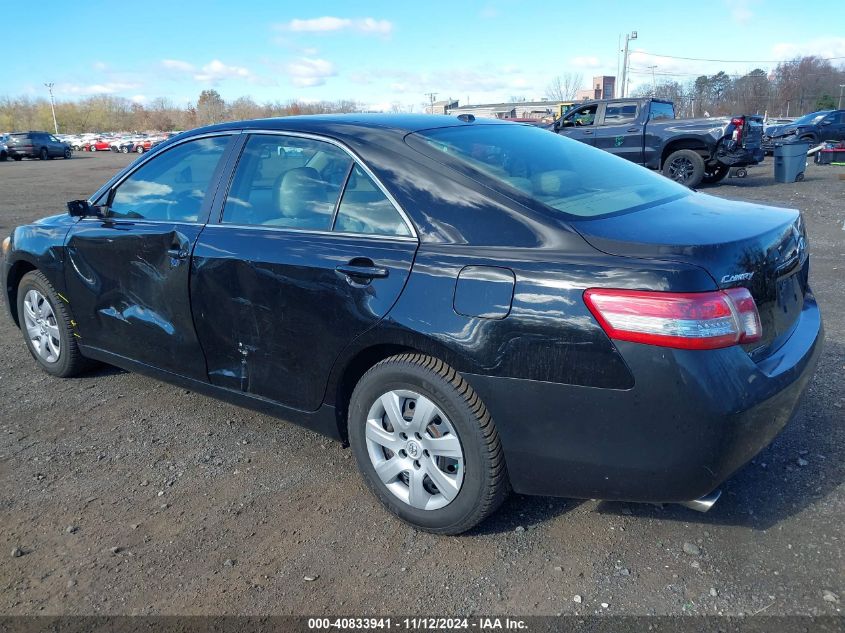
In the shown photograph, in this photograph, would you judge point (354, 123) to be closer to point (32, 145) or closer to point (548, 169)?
point (548, 169)

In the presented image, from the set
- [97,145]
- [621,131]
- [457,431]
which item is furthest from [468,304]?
[97,145]

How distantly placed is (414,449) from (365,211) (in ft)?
3.40

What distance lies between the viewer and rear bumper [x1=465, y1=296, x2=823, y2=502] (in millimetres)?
2227

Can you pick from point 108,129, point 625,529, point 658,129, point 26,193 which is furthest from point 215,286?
point 108,129

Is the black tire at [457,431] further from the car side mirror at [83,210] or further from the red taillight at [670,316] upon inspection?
the car side mirror at [83,210]

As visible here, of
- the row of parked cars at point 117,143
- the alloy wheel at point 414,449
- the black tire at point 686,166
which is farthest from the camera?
the row of parked cars at point 117,143

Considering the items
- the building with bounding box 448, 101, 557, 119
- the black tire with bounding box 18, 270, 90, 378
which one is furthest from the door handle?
the building with bounding box 448, 101, 557, 119

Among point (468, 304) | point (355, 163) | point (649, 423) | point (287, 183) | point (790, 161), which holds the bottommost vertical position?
point (790, 161)

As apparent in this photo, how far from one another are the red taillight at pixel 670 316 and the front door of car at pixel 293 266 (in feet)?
2.67

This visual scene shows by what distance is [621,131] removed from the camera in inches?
602

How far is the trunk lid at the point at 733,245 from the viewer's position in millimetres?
2330

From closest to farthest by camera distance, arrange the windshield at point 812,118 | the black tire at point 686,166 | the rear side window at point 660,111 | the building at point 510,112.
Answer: the black tire at point 686,166 → the rear side window at point 660,111 → the windshield at point 812,118 → the building at point 510,112

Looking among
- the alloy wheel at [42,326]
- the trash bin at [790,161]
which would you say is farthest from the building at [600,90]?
the alloy wheel at [42,326]

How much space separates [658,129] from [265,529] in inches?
553
